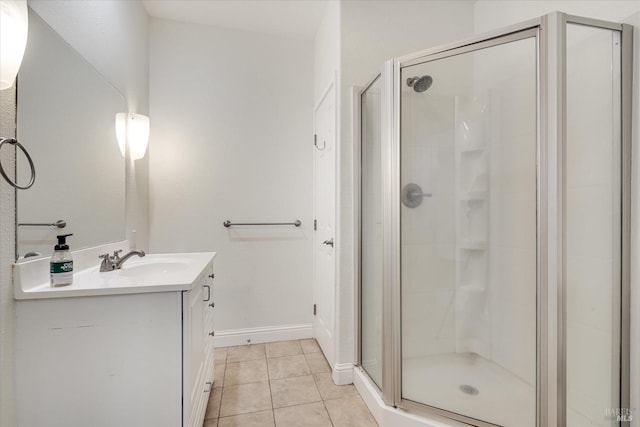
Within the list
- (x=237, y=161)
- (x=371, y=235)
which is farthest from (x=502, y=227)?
(x=237, y=161)

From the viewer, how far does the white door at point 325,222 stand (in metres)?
2.01

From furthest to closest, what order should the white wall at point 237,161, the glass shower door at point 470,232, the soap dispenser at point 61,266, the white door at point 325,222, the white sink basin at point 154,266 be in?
the white wall at point 237,161 < the white door at point 325,222 < the white sink basin at point 154,266 < the glass shower door at point 470,232 < the soap dispenser at point 61,266

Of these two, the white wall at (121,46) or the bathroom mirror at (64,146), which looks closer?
the bathroom mirror at (64,146)

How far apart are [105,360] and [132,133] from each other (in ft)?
4.42

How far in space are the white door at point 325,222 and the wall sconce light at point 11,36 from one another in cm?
146

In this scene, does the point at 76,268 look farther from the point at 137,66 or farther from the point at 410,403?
the point at 410,403

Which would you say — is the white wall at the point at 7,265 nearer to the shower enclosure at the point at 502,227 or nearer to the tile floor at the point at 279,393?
the tile floor at the point at 279,393

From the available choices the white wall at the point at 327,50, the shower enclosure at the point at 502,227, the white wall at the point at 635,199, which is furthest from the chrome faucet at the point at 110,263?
the white wall at the point at 635,199

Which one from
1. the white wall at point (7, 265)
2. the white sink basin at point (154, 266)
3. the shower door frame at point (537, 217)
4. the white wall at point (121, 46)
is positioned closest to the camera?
the white wall at point (7, 265)

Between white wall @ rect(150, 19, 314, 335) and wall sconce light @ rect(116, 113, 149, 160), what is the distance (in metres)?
0.38

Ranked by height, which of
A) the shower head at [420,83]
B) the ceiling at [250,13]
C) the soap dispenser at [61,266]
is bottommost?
the soap dispenser at [61,266]

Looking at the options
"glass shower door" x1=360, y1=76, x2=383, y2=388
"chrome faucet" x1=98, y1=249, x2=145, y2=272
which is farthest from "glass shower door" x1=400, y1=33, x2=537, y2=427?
"chrome faucet" x1=98, y1=249, x2=145, y2=272

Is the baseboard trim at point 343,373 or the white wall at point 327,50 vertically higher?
the white wall at point 327,50

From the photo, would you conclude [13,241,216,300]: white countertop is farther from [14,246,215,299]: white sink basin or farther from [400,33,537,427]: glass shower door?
[400,33,537,427]: glass shower door
